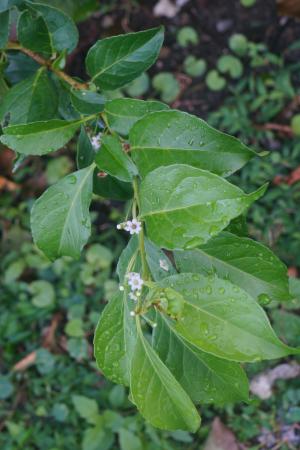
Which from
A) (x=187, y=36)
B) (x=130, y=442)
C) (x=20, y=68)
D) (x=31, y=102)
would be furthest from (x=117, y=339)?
(x=187, y=36)

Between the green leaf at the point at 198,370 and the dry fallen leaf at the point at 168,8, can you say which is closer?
the green leaf at the point at 198,370

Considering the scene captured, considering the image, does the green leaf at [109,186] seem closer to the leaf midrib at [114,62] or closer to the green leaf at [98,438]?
the leaf midrib at [114,62]

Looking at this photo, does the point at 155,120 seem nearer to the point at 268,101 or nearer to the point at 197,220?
the point at 197,220

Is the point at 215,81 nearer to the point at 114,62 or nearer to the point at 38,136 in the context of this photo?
the point at 114,62

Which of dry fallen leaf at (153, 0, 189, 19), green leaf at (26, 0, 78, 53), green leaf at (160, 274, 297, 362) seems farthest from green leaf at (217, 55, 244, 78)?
green leaf at (160, 274, 297, 362)

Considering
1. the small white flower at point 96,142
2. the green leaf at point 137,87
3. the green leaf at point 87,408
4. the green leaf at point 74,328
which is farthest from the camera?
the green leaf at point 137,87

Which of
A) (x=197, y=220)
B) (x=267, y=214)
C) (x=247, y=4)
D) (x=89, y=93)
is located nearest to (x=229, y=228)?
(x=197, y=220)

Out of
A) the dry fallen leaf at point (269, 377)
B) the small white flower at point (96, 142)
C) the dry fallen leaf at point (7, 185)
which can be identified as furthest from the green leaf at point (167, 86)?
the small white flower at point (96, 142)
